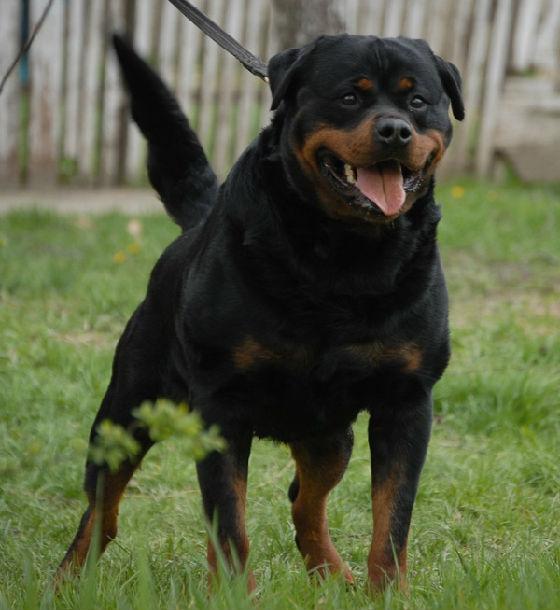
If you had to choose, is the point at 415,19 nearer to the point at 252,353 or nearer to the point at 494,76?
the point at 494,76

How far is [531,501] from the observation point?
4242mm

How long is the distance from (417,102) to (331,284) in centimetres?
55

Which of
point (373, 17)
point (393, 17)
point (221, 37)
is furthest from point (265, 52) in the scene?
point (221, 37)

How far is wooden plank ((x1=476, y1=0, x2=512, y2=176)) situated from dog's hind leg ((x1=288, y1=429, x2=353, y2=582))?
705 centimetres

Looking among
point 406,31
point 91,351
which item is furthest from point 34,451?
point 406,31

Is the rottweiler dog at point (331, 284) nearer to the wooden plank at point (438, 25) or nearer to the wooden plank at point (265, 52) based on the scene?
the wooden plank at point (265, 52)

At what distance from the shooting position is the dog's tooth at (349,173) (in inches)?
129

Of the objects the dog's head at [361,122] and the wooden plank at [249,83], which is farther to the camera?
the wooden plank at [249,83]

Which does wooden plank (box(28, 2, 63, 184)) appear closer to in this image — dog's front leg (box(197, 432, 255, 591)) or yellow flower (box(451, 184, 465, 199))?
yellow flower (box(451, 184, 465, 199))

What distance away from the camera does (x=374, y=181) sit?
10.8ft

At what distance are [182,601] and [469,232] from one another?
5.50m

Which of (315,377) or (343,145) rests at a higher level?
(343,145)

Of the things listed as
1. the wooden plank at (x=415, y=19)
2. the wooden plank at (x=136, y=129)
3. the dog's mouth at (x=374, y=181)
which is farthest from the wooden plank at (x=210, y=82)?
the dog's mouth at (x=374, y=181)

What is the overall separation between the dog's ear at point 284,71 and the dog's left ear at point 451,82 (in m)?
0.39
